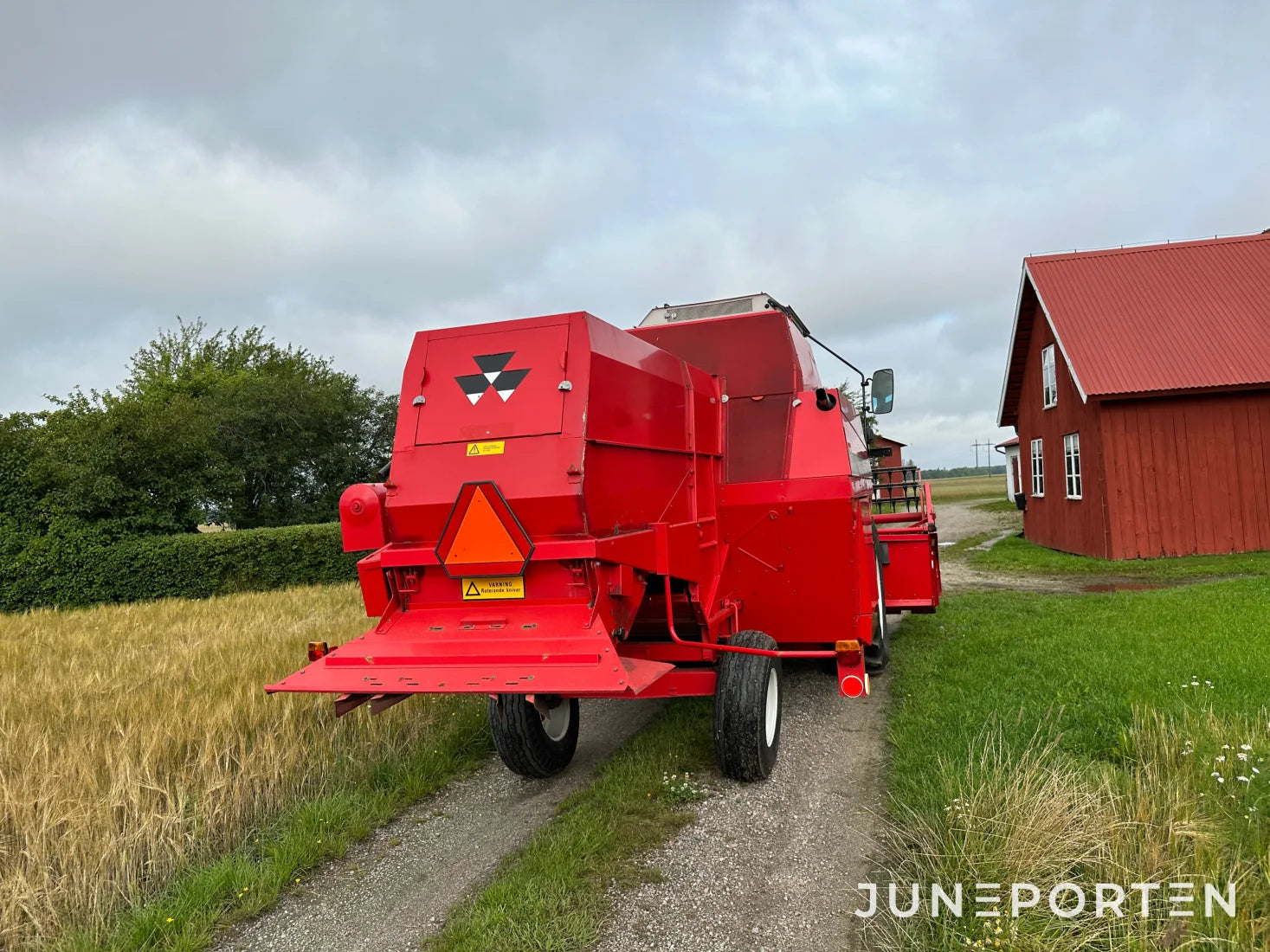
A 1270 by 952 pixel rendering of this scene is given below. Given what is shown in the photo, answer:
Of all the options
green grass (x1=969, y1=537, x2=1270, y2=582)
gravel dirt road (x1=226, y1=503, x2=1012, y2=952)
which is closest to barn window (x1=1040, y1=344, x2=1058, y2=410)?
green grass (x1=969, y1=537, x2=1270, y2=582)

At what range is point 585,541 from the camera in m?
→ 4.05

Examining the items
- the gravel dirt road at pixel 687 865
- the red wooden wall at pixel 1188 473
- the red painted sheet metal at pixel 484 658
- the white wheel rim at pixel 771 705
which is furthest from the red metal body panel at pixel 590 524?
the red wooden wall at pixel 1188 473

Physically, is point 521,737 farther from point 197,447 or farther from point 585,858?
point 197,447

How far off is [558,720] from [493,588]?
1.50 metres

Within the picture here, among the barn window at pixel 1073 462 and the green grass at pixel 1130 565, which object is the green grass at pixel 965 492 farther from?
the green grass at pixel 1130 565

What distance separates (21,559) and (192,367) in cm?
1876

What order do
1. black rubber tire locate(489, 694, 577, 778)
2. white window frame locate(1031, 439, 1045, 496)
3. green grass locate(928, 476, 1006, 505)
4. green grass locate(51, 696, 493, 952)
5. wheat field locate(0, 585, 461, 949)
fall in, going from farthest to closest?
green grass locate(928, 476, 1006, 505), white window frame locate(1031, 439, 1045, 496), black rubber tire locate(489, 694, 577, 778), wheat field locate(0, 585, 461, 949), green grass locate(51, 696, 493, 952)

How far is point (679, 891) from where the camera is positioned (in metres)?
3.60

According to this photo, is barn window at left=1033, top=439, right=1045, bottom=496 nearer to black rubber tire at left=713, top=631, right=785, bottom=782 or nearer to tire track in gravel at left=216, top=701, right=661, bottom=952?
black rubber tire at left=713, top=631, right=785, bottom=782

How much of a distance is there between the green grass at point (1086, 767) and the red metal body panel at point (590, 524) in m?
0.99

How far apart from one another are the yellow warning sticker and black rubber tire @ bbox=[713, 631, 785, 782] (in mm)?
1310

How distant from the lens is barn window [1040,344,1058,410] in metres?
17.4

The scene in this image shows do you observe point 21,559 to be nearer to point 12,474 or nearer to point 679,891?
point 12,474

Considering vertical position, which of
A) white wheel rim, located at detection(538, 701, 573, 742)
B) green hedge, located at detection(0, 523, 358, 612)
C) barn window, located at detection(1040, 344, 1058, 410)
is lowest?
white wheel rim, located at detection(538, 701, 573, 742)
